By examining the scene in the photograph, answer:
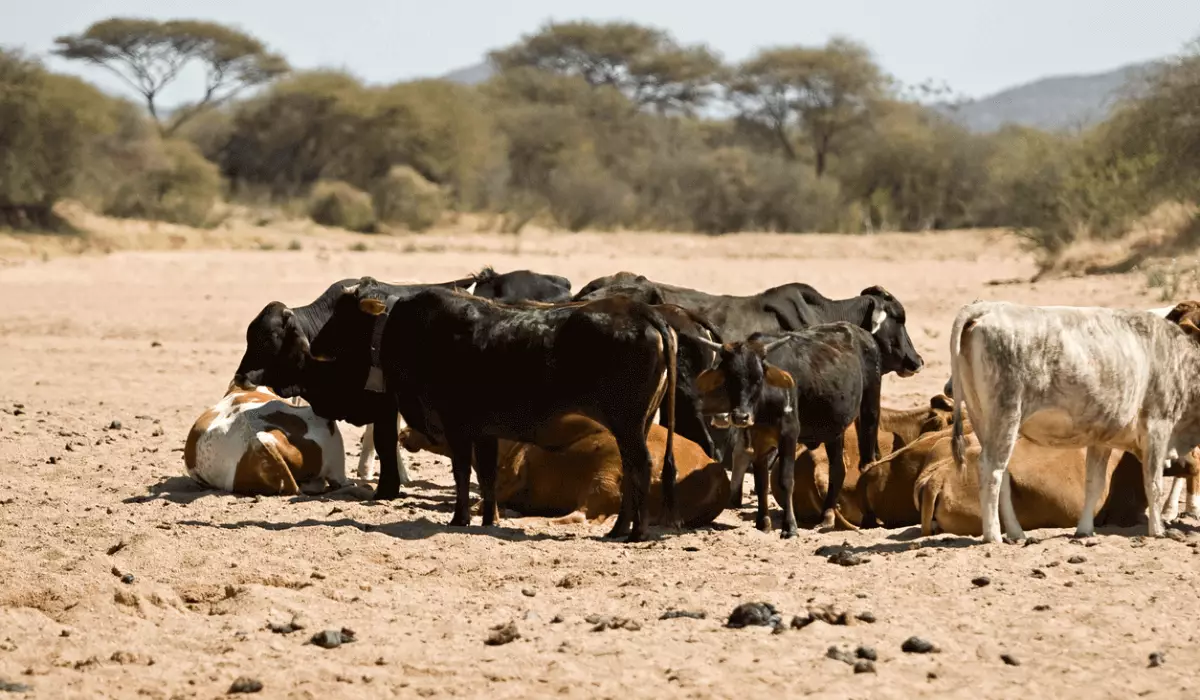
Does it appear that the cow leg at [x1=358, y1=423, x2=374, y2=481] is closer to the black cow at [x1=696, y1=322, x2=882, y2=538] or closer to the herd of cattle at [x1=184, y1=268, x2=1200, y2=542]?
the herd of cattle at [x1=184, y1=268, x2=1200, y2=542]

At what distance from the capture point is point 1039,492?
31.4ft

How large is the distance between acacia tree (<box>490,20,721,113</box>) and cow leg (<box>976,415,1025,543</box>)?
6202cm

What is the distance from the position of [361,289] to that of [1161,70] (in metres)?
23.3

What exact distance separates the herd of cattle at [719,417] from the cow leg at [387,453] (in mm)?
14

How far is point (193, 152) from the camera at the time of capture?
4741 cm

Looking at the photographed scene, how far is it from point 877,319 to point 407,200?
33078 mm

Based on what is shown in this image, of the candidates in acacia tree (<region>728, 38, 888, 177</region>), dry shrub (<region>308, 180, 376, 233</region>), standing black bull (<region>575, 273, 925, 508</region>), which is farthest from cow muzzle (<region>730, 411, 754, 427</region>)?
acacia tree (<region>728, 38, 888, 177</region>)

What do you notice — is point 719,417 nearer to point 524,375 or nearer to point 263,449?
point 524,375

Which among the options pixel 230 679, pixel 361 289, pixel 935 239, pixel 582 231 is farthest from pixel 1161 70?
pixel 230 679

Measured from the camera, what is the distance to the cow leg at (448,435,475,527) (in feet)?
32.2

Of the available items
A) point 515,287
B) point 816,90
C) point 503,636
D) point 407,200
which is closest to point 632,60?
point 816,90

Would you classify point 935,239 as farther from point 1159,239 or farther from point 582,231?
point 1159,239

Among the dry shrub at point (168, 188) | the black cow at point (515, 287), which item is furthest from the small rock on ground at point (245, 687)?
the dry shrub at point (168, 188)

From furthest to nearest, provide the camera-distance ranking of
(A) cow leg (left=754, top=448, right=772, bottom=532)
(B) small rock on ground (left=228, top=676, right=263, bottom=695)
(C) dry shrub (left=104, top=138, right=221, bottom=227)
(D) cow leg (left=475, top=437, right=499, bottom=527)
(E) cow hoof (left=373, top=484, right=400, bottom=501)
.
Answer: (C) dry shrub (left=104, top=138, right=221, bottom=227)
(E) cow hoof (left=373, top=484, right=400, bottom=501)
(A) cow leg (left=754, top=448, right=772, bottom=532)
(D) cow leg (left=475, top=437, right=499, bottom=527)
(B) small rock on ground (left=228, top=676, right=263, bottom=695)
